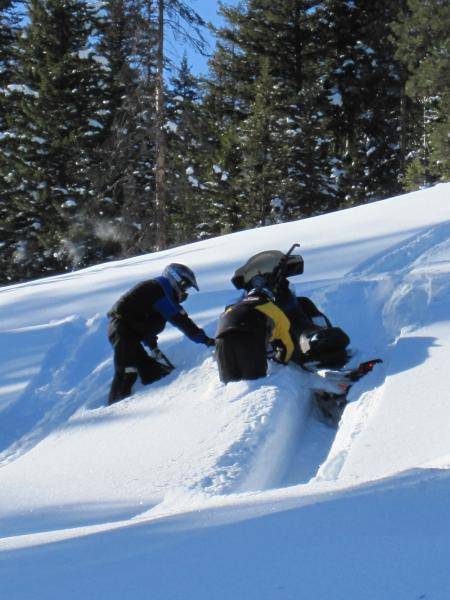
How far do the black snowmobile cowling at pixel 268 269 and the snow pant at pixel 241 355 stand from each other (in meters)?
0.86

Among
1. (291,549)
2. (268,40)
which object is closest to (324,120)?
(268,40)

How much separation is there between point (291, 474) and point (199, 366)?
2140 mm

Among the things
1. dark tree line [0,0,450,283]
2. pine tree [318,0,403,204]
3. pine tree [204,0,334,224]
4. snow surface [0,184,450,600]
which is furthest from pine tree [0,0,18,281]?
snow surface [0,184,450,600]

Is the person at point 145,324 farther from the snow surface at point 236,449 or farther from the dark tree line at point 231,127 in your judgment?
the dark tree line at point 231,127

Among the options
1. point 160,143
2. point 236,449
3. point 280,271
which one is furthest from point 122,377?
point 160,143

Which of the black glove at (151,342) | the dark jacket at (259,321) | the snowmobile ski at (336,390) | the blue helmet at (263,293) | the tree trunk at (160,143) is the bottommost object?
the snowmobile ski at (336,390)

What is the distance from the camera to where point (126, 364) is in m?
6.70

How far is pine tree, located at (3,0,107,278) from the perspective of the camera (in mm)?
23672

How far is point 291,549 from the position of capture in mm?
2131

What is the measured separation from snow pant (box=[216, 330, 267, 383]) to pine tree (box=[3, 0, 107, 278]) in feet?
59.2

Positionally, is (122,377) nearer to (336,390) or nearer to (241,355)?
(241,355)

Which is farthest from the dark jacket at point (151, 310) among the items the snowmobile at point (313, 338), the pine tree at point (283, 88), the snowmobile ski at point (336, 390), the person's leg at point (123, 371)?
the pine tree at point (283, 88)

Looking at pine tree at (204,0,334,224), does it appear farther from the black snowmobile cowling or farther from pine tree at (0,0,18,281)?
the black snowmobile cowling

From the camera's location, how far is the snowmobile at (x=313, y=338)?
5.80m
